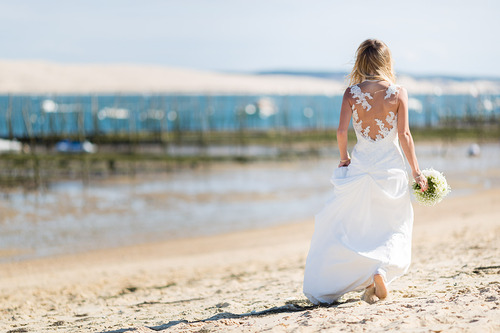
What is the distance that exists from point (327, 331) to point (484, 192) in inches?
621

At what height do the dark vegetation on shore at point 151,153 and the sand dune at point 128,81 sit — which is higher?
the sand dune at point 128,81

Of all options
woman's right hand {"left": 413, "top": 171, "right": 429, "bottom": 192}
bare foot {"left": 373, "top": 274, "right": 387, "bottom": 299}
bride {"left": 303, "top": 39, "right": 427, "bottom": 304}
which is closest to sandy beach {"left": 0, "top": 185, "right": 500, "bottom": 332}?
bare foot {"left": 373, "top": 274, "right": 387, "bottom": 299}

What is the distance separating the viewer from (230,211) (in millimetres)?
16422

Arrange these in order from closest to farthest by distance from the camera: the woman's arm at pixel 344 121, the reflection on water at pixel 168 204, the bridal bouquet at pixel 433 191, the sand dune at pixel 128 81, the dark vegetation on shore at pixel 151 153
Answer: the woman's arm at pixel 344 121
the bridal bouquet at pixel 433 191
the reflection on water at pixel 168 204
the dark vegetation on shore at pixel 151 153
the sand dune at pixel 128 81

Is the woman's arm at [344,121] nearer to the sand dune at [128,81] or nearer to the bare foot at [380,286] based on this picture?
the bare foot at [380,286]

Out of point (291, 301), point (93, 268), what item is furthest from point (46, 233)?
point (291, 301)

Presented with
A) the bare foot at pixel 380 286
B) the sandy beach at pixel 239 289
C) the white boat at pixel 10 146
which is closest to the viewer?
the sandy beach at pixel 239 289

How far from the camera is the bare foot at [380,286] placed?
4574mm

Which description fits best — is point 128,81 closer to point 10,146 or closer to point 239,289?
point 10,146

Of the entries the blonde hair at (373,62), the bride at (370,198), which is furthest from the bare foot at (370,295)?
the blonde hair at (373,62)

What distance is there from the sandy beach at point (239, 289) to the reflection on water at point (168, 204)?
4.77 feet

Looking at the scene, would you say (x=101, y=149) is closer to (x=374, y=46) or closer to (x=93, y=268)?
(x=93, y=268)

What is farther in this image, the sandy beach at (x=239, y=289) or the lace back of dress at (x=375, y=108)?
the lace back of dress at (x=375, y=108)

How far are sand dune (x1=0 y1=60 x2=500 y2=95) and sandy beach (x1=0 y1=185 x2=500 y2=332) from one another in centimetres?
10257
